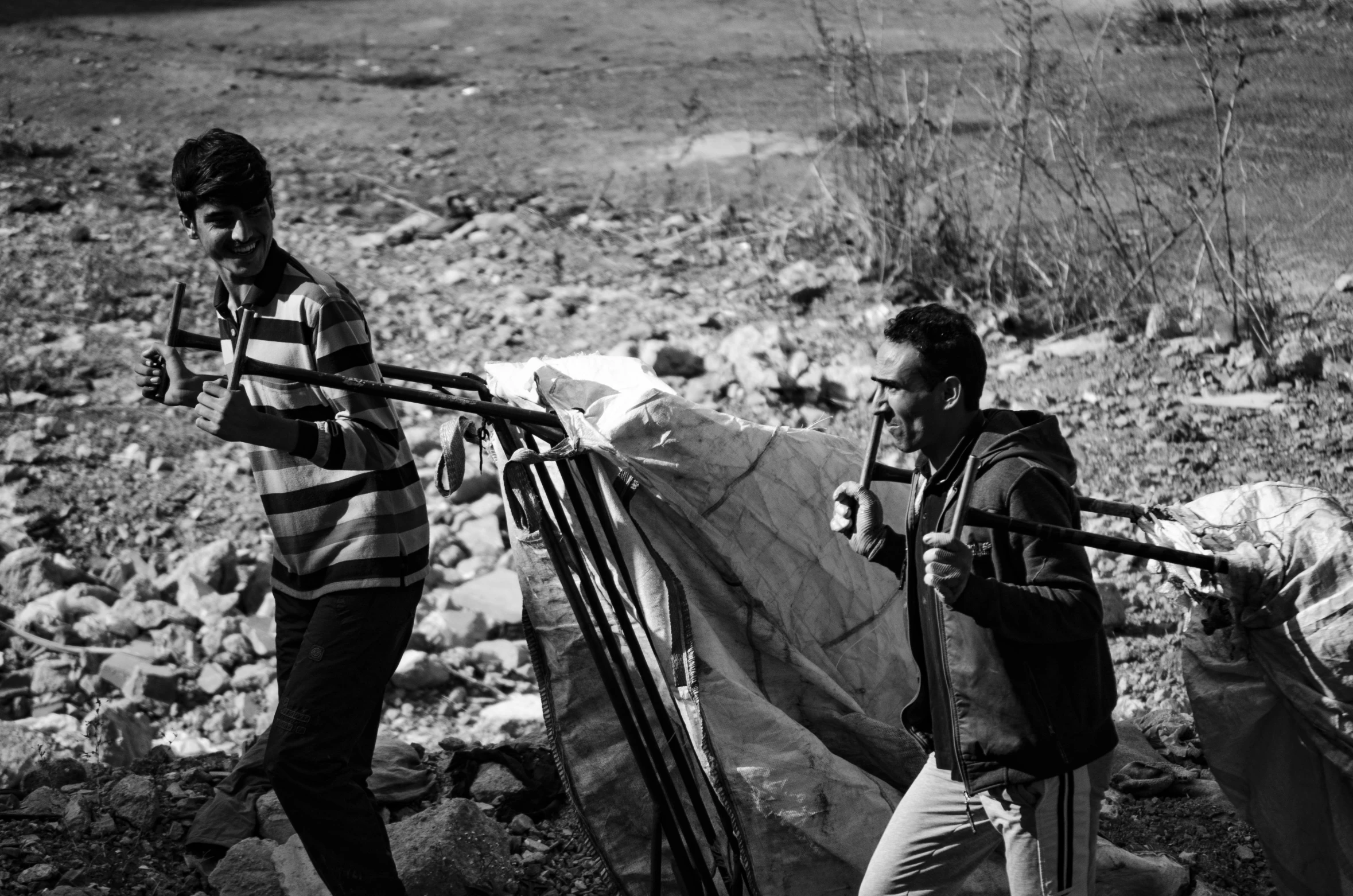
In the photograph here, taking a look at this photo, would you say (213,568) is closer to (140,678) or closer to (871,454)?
(140,678)

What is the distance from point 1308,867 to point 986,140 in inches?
221

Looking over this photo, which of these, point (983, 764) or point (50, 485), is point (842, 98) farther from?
point (983, 764)

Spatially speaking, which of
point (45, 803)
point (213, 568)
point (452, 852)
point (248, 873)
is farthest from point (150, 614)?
point (452, 852)

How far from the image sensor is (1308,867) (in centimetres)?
268

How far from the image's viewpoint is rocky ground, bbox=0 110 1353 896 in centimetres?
355

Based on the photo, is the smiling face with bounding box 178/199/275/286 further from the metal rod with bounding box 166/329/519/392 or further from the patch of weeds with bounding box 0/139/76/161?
the patch of weeds with bounding box 0/139/76/161

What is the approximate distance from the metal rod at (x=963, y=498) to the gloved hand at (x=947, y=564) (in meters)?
0.01

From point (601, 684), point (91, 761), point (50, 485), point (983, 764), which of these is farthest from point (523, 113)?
point (983, 764)

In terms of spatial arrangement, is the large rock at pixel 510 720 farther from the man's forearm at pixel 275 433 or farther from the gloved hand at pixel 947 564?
the gloved hand at pixel 947 564

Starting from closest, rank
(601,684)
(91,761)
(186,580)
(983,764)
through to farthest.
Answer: (983,764) < (601,684) < (91,761) < (186,580)

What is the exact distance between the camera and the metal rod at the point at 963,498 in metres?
2.03

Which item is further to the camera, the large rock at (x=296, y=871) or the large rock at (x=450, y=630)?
the large rock at (x=450, y=630)

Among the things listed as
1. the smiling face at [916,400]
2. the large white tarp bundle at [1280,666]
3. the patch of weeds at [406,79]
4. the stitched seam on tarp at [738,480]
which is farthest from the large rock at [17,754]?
the patch of weeds at [406,79]

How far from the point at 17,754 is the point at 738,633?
2195mm
